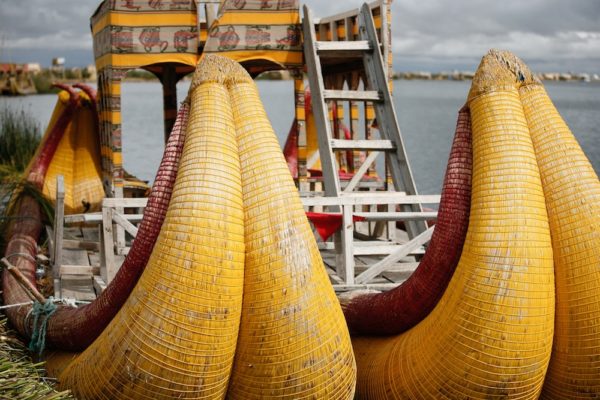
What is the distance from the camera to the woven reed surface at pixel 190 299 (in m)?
4.04

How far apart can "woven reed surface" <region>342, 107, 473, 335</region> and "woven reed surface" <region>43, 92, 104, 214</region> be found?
6.90 metres

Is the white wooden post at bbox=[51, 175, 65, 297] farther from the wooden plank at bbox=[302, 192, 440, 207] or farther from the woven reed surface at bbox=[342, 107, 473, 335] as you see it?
the woven reed surface at bbox=[342, 107, 473, 335]

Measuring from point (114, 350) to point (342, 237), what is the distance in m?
3.80

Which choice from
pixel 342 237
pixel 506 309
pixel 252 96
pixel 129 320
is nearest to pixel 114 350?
pixel 129 320

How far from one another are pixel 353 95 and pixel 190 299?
5.99 m

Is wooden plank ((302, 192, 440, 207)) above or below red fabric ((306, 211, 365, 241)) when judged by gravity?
above

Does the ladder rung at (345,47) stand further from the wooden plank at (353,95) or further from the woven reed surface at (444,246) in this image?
the woven reed surface at (444,246)

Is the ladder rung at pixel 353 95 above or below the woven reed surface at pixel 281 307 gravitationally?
above

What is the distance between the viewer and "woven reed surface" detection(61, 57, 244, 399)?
159 inches

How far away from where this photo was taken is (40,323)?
543 centimetres

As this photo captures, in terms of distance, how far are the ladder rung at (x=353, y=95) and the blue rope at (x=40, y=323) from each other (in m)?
4.87

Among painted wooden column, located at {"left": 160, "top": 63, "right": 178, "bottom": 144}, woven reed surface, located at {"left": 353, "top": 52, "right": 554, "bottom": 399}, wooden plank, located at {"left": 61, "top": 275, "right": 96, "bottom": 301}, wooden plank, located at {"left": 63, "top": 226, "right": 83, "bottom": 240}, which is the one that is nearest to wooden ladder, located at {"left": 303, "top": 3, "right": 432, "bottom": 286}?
wooden plank, located at {"left": 61, "top": 275, "right": 96, "bottom": 301}

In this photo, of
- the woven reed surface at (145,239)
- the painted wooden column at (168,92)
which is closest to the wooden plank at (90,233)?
the painted wooden column at (168,92)

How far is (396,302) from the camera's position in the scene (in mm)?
4805
